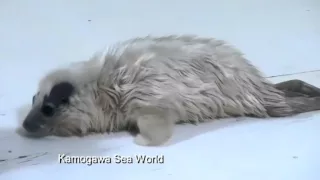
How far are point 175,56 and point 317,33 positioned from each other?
907 mm

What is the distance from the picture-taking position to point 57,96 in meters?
1.40

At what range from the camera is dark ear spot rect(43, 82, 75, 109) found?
1.40m

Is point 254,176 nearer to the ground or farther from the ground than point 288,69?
nearer to the ground

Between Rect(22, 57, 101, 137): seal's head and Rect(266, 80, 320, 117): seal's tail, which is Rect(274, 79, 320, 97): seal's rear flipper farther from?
Rect(22, 57, 101, 137): seal's head

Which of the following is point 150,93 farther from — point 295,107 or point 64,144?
point 295,107

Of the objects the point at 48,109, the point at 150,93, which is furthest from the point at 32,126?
the point at 150,93

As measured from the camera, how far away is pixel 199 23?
7.47 feet

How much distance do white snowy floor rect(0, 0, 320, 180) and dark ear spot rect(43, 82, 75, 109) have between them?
0.10m

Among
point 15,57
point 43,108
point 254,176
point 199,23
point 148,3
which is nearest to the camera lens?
point 254,176

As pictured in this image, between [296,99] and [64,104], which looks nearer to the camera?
[64,104]

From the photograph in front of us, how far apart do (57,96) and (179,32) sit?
0.88m

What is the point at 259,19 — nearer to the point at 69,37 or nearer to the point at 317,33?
the point at 317,33

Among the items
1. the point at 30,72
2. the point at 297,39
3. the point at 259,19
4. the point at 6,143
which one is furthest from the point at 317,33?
the point at 6,143

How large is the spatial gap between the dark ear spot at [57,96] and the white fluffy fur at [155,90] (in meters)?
0.02
